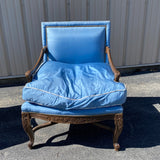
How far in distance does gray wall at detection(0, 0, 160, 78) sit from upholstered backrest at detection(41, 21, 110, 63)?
2.04 ft

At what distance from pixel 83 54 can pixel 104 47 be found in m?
0.25

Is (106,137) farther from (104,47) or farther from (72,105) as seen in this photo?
(104,47)

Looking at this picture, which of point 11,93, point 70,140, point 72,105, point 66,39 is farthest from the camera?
point 11,93

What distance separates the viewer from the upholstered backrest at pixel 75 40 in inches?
77.0

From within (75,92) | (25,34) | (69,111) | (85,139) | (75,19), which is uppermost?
(75,19)

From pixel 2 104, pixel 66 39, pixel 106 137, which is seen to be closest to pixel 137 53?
pixel 66 39

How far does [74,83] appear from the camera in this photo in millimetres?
1483

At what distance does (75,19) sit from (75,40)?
79cm

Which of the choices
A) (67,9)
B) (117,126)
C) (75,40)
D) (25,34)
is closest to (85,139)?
(117,126)

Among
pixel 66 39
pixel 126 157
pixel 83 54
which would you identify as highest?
pixel 66 39

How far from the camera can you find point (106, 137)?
1.68 metres

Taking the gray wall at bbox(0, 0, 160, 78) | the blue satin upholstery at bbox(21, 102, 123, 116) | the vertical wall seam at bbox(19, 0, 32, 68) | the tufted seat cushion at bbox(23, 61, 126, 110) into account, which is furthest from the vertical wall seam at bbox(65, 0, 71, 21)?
the blue satin upholstery at bbox(21, 102, 123, 116)

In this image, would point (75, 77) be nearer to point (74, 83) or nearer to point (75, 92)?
point (74, 83)

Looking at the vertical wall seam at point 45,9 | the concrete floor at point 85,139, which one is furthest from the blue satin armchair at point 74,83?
the vertical wall seam at point 45,9
